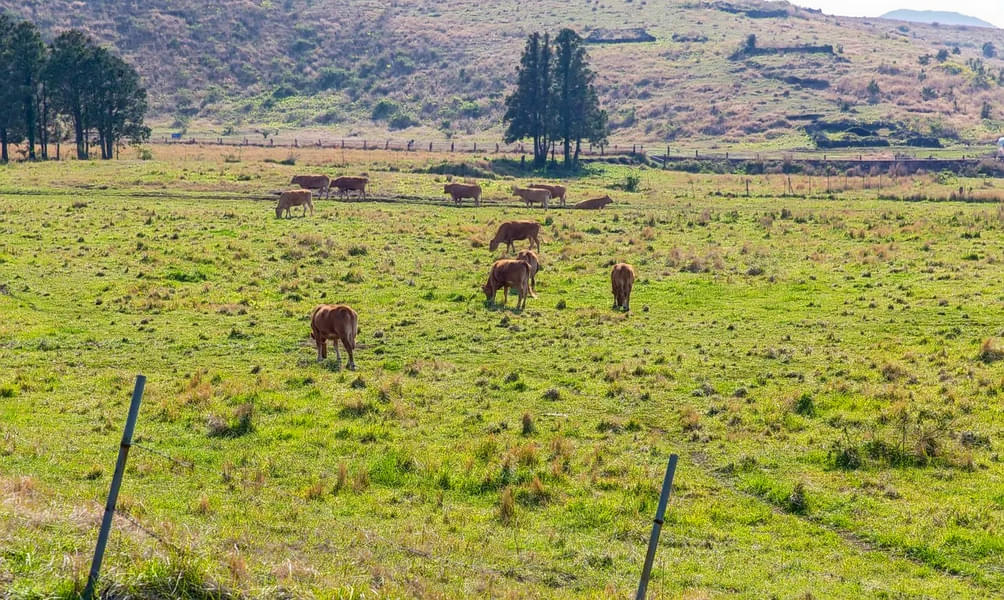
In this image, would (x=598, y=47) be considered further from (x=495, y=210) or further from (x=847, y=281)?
(x=847, y=281)

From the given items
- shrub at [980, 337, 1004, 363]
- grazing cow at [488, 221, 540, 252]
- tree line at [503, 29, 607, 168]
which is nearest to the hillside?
tree line at [503, 29, 607, 168]

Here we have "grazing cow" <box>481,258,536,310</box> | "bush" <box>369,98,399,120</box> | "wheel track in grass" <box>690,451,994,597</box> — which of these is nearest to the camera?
"wheel track in grass" <box>690,451,994,597</box>

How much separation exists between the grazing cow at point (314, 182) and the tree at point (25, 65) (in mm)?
28031

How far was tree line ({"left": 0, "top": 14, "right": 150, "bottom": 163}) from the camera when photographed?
7094 centimetres

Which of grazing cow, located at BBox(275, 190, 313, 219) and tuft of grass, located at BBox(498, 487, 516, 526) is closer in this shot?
tuft of grass, located at BBox(498, 487, 516, 526)

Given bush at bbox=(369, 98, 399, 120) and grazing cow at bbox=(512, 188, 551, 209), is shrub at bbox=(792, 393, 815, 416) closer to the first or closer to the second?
grazing cow at bbox=(512, 188, 551, 209)

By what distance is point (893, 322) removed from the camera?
23375 millimetres

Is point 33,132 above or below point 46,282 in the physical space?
above

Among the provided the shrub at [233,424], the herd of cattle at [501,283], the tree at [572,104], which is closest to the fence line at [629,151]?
the tree at [572,104]

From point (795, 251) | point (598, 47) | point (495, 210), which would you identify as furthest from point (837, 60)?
point (795, 251)

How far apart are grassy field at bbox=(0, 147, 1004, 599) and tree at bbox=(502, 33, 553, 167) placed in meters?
46.6

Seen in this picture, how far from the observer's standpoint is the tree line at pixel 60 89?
70.9m

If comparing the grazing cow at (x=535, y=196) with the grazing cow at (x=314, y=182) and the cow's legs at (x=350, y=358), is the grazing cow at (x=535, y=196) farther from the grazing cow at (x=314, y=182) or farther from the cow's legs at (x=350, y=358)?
the cow's legs at (x=350, y=358)

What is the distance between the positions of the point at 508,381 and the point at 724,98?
4668 inches
